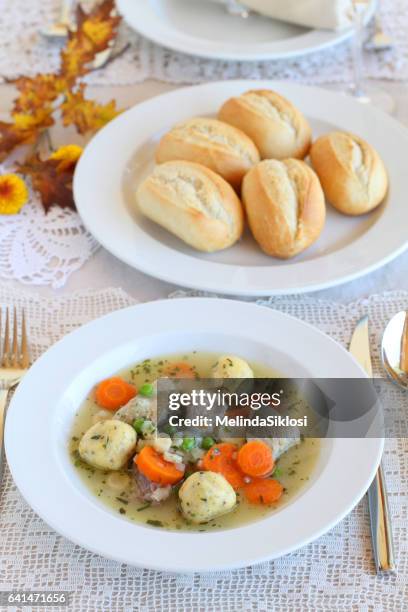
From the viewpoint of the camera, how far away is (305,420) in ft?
4.36

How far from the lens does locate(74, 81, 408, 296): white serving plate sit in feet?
5.41

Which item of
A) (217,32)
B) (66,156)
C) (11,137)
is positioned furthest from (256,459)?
(217,32)

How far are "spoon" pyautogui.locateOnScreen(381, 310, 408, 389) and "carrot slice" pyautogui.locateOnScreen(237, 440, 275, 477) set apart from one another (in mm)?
356

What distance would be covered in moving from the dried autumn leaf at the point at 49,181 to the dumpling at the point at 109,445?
0.81 m

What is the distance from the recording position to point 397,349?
4.97ft

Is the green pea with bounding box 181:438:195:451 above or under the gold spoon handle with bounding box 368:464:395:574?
above

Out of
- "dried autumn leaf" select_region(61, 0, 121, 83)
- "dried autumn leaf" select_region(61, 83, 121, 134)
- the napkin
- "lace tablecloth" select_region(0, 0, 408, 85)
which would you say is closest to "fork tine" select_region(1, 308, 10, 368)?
"dried autumn leaf" select_region(61, 83, 121, 134)

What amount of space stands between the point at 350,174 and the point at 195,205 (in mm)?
381

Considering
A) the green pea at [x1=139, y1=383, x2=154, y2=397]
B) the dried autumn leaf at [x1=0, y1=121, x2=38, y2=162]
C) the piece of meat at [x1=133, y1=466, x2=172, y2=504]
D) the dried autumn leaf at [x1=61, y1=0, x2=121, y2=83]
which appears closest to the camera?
the piece of meat at [x1=133, y1=466, x2=172, y2=504]

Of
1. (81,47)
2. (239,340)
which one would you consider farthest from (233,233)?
(81,47)

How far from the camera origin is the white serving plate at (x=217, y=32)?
2.32 m

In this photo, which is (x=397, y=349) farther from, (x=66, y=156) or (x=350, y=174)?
(x=66, y=156)

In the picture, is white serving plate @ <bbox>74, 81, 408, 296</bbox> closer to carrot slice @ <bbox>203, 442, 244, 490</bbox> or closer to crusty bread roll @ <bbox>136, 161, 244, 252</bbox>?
crusty bread roll @ <bbox>136, 161, 244, 252</bbox>

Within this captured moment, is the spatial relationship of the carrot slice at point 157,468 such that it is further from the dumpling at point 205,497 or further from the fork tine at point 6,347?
the fork tine at point 6,347
